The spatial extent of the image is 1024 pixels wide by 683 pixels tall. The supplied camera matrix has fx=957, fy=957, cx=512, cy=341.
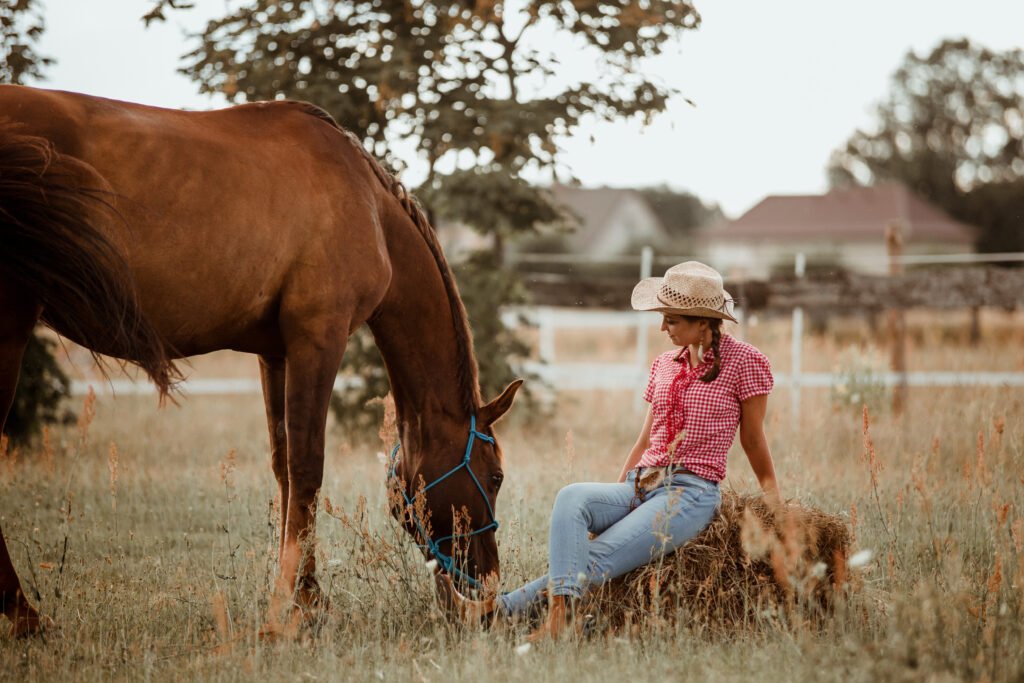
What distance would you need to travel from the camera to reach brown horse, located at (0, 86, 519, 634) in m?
3.22

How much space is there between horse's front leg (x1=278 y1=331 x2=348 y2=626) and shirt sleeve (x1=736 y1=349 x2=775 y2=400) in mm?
1582

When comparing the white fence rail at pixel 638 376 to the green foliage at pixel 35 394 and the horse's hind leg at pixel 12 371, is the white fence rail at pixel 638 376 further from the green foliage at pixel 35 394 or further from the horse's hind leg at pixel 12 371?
the horse's hind leg at pixel 12 371

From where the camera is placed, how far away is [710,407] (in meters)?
3.60

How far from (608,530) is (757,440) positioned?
0.65 meters

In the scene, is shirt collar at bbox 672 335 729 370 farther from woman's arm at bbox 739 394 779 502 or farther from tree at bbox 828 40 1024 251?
tree at bbox 828 40 1024 251

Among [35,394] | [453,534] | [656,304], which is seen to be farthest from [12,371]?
[35,394]

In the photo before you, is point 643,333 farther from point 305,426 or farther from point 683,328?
point 305,426

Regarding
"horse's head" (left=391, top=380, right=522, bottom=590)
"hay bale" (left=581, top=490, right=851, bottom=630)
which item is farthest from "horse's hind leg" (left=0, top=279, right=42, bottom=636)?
"hay bale" (left=581, top=490, right=851, bottom=630)

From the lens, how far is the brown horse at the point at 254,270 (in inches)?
127

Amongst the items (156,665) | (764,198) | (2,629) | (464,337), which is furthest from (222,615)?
(764,198)

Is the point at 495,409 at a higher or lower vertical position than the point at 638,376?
higher

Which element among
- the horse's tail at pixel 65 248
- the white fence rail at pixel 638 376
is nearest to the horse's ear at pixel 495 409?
the horse's tail at pixel 65 248

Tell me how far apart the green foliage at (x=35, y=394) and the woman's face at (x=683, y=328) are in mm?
5784

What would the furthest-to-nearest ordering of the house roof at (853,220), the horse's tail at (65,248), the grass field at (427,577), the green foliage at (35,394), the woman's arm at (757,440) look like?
the house roof at (853,220) → the green foliage at (35,394) → the woman's arm at (757,440) → the horse's tail at (65,248) → the grass field at (427,577)
